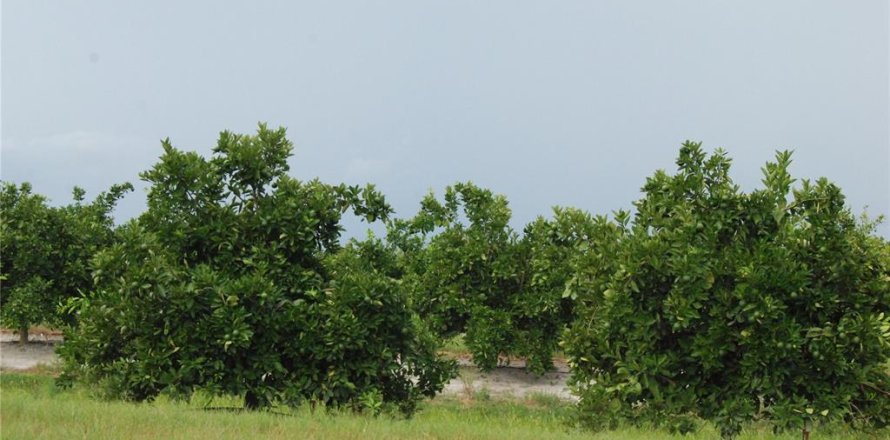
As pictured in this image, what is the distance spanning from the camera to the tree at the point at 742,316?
11.1 metres

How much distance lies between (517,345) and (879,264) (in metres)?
11.6

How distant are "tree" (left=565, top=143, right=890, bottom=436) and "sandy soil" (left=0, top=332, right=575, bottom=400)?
7187mm

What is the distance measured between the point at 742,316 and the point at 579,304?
275cm

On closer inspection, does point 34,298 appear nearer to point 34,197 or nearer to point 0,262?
point 0,262

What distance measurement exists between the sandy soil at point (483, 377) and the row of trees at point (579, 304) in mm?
7277

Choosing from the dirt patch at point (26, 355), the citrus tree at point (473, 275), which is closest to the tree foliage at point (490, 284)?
the citrus tree at point (473, 275)

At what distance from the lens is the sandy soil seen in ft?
71.3

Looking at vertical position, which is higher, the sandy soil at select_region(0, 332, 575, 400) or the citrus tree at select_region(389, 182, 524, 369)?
the citrus tree at select_region(389, 182, 524, 369)

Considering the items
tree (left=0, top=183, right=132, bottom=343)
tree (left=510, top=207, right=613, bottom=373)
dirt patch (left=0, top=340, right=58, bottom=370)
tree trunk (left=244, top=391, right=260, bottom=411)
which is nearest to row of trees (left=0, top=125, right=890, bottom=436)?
tree trunk (left=244, top=391, right=260, bottom=411)

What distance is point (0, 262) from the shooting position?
23.9m

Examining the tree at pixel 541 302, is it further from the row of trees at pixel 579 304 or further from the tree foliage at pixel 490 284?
the row of trees at pixel 579 304

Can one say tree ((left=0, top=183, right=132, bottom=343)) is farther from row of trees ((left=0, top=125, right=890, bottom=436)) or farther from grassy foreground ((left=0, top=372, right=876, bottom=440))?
grassy foreground ((left=0, top=372, right=876, bottom=440))

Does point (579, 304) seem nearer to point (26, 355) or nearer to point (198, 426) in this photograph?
point (198, 426)

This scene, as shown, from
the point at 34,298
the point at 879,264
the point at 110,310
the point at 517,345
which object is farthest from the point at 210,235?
the point at 34,298
